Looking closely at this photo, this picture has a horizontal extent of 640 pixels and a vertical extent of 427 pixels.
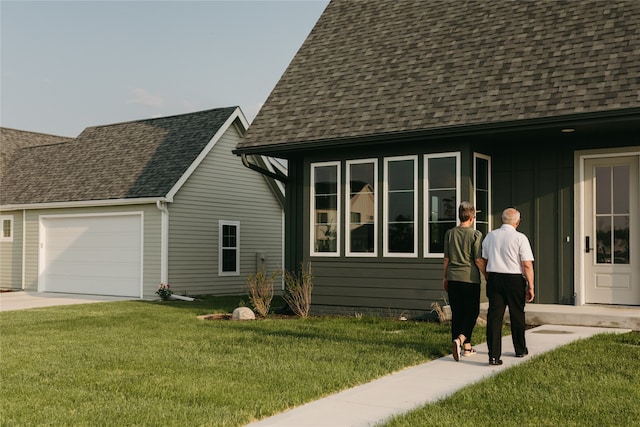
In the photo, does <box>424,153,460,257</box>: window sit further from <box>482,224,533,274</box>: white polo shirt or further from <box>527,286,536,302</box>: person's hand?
<box>527,286,536,302</box>: person's hand

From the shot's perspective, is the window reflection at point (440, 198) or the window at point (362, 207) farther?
the window at point (362, 207)

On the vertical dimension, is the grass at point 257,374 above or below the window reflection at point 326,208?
below

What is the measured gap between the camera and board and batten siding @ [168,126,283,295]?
1978 centimetres

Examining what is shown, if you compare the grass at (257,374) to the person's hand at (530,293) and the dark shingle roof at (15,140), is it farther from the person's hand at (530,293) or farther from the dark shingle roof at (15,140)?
the dark shingle roof at (15,140)

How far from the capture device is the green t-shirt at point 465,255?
816 cm

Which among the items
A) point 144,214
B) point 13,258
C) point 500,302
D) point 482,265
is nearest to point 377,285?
point 482,265

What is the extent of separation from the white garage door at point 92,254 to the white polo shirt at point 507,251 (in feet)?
44.5

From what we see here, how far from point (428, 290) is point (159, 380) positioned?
616 centimetres

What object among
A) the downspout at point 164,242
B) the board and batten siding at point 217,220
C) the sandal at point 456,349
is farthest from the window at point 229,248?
the sandal at point 456,349

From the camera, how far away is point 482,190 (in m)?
12.3

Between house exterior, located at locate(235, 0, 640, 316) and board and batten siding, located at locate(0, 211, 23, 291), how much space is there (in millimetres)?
12392

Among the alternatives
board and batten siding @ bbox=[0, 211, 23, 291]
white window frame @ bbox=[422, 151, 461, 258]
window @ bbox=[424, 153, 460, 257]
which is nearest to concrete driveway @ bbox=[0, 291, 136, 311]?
board and batten siding @ bbox=[0, 211, 23, 291]

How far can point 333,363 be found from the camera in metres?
7.88

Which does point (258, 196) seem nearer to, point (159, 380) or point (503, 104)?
point (503, 104)
